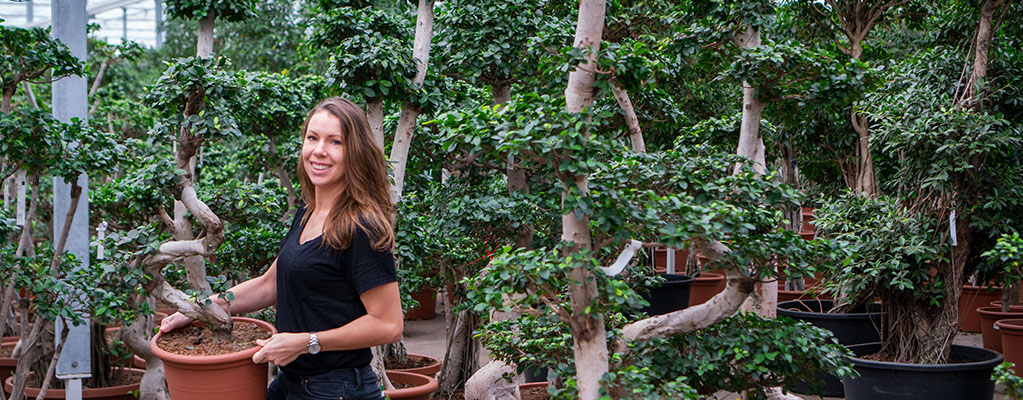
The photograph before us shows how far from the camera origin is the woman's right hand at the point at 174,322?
2209 mm

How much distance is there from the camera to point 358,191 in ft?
6.03

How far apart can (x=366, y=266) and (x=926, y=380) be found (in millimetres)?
3379

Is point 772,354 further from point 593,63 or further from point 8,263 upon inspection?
point 8,263

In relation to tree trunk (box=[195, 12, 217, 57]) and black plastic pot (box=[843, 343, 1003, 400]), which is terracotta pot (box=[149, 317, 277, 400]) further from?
black plastic pot (box=[843, 343, 1003, 400])

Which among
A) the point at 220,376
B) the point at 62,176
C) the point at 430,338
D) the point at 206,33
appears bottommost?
the point at 430,338

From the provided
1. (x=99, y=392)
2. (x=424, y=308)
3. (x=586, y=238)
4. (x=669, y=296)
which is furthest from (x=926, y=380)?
(x=424, y=308)

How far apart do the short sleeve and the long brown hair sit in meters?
0.01

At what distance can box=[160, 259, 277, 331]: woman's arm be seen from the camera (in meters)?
2.13

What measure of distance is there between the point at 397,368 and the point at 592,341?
104 inches

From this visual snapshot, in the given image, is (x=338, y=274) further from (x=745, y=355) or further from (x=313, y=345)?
(x=745, y=355)

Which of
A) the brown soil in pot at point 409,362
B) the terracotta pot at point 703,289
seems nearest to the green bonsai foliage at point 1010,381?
the brown soil in pot at point 409,362

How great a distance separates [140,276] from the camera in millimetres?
2717

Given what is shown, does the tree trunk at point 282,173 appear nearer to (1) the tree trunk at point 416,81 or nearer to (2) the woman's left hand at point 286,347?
(1) the tree trunk at point 416,81

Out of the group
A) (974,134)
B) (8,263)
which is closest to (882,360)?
(974,134)
